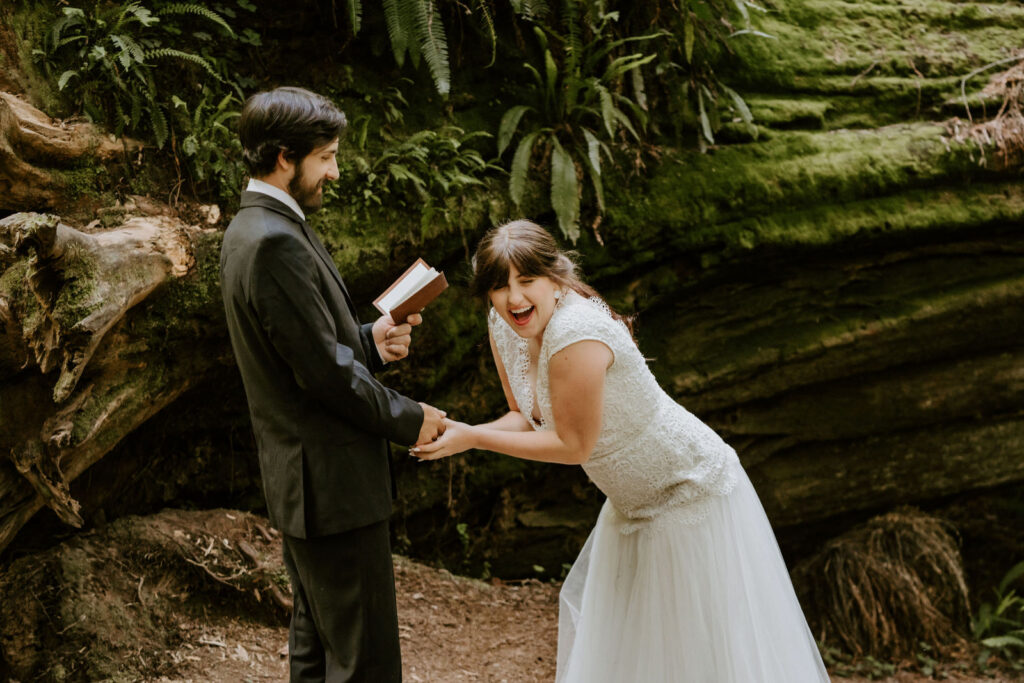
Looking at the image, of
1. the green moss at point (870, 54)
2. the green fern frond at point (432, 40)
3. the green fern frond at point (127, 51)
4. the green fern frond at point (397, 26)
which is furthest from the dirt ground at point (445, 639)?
the green moss at point (870, 54)

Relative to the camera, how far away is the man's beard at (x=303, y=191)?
2.68m

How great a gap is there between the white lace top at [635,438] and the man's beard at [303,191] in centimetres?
80

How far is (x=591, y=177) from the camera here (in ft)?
16.4

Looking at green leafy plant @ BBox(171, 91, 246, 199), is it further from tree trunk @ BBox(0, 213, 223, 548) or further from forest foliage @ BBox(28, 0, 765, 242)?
tree trunk @ BBox(0, 213, 223, 548)

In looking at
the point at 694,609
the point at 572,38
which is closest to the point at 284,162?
the point at 694,609

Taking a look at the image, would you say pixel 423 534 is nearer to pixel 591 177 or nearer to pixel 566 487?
pixel 566 487

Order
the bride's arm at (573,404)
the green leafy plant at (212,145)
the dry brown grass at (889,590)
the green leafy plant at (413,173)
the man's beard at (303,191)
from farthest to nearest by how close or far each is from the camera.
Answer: the dry brown grass at (889,590)
the green leafy plant at (413,173)
the green leafy plant at (212,145)
the man's beard at (303,191)
the bride's arm at (573,404)

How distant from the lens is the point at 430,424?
2811mm

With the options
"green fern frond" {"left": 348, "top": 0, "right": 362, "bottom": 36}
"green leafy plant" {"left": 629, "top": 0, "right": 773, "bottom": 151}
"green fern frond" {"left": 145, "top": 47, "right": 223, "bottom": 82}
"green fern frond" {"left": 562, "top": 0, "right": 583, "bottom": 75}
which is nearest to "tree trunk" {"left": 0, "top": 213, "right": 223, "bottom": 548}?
"green fern frond" {"left": 145, "top": 47, "right": 223, "bottom": 82}

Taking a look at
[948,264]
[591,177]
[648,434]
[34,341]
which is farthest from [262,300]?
[948,264]

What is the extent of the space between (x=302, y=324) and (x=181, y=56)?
8.05ft

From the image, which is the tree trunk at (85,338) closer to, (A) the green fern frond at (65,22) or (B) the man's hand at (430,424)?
(A) the green fern frond at (65,22)

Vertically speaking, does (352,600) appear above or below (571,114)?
below

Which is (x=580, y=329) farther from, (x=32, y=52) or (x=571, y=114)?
(x=32, y=52)
